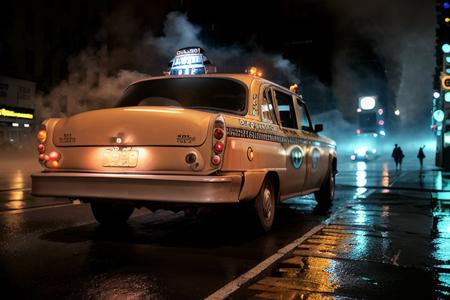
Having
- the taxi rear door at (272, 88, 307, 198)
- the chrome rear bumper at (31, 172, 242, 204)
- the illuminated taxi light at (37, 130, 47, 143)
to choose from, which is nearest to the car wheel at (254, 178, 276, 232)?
the taxi rear door at (272, 88, 307, 198)

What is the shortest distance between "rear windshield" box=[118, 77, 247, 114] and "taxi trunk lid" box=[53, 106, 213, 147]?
0.73m

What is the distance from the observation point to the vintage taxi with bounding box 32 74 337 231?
189 inches

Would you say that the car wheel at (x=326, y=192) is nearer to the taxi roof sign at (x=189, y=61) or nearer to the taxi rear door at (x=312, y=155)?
the taxi rear door at (x=312, y=155)

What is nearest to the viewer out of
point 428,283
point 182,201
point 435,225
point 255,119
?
point 428,283

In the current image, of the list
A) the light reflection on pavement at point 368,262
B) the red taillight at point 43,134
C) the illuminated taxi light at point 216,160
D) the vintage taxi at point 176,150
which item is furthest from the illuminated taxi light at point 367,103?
the illuminated taxi light at point 216,160

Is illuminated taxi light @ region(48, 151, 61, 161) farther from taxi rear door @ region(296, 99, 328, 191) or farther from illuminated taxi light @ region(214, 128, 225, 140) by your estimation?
taxi rear door @ region(296, 99, 328, 191)

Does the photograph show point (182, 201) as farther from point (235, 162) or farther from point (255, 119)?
point (255, 119)

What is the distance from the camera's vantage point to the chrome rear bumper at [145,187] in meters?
4.65

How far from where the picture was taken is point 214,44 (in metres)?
27.6

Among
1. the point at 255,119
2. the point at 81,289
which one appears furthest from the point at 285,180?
the point at 81,289

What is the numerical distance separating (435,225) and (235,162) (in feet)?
12.1

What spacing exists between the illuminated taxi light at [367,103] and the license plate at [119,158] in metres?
64.7

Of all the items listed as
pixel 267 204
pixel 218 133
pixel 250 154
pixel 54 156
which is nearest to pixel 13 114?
pixel 54 156

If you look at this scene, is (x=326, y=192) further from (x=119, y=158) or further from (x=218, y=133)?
(x=119, y=158)
